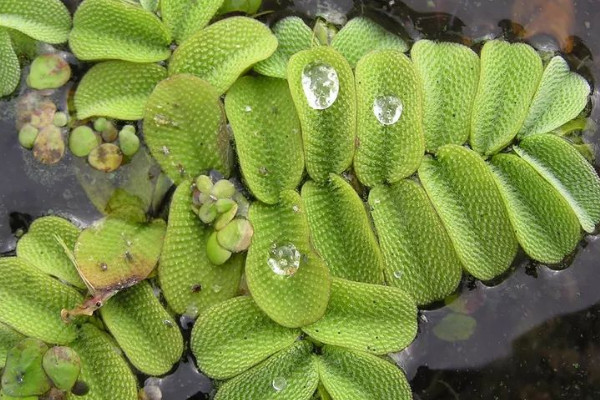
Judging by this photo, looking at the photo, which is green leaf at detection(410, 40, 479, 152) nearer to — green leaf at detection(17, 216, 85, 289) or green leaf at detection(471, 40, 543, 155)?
green leaf at detection(471, 40, 543, 155)

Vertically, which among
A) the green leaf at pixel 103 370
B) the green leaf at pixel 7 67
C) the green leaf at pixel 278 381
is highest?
the green leaf at pixel 7 67

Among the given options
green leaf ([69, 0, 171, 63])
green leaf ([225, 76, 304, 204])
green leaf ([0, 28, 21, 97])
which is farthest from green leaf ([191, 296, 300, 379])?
green leaf ([0, 28, 21, 97])

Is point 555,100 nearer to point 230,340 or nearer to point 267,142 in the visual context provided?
point 267,142

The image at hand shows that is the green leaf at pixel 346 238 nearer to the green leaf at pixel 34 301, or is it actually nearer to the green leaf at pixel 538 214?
the green leaf at pixel 538 214

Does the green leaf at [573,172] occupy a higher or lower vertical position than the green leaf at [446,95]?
lower

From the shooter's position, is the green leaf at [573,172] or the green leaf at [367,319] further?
the green leaf at [573,172]

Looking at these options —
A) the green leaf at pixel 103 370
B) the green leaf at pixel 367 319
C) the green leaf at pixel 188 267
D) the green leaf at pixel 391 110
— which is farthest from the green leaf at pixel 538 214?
the green leaf at pixel 103 370
